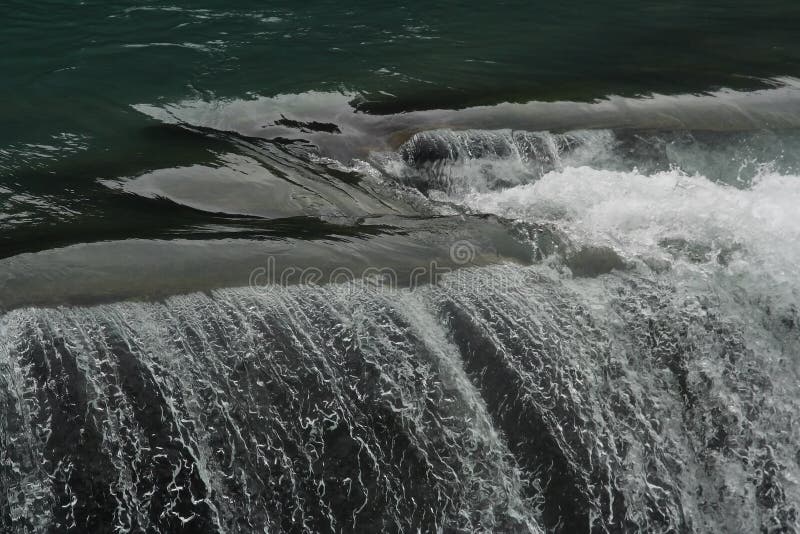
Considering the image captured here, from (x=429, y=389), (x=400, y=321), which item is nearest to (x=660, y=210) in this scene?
(x=400, y=321)

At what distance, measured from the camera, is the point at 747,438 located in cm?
571

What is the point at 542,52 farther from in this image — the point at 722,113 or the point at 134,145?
the point at 134,145

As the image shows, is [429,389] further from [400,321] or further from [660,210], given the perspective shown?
[660,210]

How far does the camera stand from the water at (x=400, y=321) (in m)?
4.86

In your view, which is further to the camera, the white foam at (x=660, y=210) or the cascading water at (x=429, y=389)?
the white foam at (x=660, y=210)

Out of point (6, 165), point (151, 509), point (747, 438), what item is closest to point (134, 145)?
point (6, 165)

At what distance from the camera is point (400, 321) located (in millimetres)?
5512

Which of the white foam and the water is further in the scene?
the white foam

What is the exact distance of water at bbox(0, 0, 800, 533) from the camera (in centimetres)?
486

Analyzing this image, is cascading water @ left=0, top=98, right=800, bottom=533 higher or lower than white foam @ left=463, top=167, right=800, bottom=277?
lower

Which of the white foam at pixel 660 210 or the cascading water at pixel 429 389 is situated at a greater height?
the white foam at pixel 660 210

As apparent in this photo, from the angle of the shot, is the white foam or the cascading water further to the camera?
the white foam

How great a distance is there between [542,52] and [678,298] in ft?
19.9

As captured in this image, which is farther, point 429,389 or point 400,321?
point 400,321
